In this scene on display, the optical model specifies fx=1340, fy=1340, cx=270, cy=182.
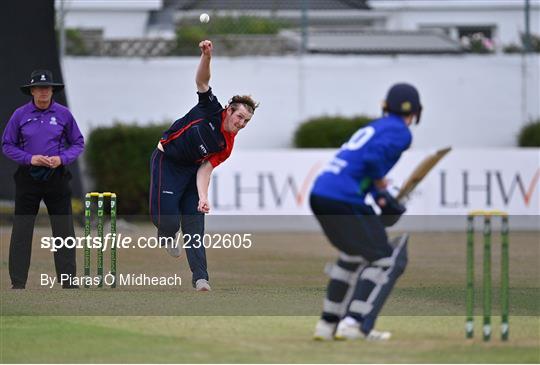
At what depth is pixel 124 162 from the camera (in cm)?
2466

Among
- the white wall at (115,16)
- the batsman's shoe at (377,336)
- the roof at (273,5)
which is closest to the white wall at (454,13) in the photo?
the roof at (273,5)

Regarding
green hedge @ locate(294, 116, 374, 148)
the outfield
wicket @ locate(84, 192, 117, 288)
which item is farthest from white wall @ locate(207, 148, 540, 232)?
wicket @ locate(84, 192, 117, 288)

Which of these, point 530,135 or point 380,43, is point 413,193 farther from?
point 380,43

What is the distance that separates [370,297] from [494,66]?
19102 millimetres

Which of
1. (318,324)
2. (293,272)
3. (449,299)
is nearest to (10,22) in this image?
(293,272)

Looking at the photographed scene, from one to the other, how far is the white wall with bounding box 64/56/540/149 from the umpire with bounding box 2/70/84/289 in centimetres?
1403

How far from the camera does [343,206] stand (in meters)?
8.15

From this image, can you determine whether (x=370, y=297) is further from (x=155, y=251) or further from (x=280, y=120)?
(x=280, y=120)

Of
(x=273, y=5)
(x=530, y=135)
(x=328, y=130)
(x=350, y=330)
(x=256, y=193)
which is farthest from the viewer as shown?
(x=273, y=5)

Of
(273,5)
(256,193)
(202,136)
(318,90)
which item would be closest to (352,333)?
(202,136)

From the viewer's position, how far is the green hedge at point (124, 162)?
2459 centimetres

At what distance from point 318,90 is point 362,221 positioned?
18212 millimetres

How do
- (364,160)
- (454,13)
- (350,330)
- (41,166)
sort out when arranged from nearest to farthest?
1. (364,160)
2. (350,330)
3. (41,166)
4. (454,13)

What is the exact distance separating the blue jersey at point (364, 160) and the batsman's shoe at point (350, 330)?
74 cm
